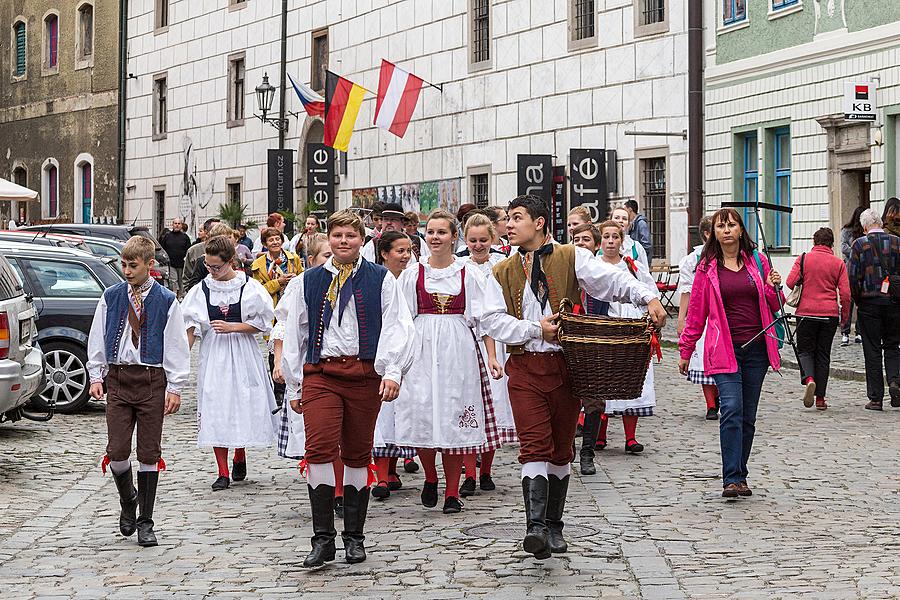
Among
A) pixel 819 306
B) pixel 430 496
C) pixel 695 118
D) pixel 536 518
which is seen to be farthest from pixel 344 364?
pixel 695 118

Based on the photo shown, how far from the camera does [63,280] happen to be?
15789 millimetres

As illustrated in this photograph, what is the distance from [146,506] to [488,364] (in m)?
2.22

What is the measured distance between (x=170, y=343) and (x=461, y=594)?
2.57 meters

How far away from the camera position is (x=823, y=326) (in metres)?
15.7

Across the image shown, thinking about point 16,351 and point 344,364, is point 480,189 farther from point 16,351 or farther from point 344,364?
point 344,364

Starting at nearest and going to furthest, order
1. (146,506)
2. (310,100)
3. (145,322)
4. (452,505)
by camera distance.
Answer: (146,506) → (145,322) → (452,505) → (310,100)

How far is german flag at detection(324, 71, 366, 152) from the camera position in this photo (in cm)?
3622

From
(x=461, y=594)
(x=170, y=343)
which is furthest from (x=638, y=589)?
(x=170, y=343)

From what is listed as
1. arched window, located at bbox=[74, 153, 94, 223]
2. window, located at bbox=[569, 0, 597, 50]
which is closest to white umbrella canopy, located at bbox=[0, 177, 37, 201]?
window, located at bbox=[569, 0, 597, 50]

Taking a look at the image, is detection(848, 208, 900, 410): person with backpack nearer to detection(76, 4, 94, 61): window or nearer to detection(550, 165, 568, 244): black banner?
detection(550, 165, 568, 244): black banner

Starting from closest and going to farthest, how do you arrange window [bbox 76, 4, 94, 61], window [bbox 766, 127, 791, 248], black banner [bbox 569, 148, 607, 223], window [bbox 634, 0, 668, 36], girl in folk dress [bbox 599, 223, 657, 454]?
girl in folk dress [bbox 599, 223, 657, 454]
window [bbox 766, 127, 791, 248]
window [bbox 634, 0, 668, 36]
black banner [bbox 569, 148, 607, 223]
window [bbox 76, 4, 94, 61]

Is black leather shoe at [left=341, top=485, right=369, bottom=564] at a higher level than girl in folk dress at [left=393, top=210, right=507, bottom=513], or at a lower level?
lower

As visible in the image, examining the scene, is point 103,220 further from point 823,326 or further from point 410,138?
point 823,326

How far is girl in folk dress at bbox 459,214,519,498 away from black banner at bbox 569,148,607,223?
17.5m
